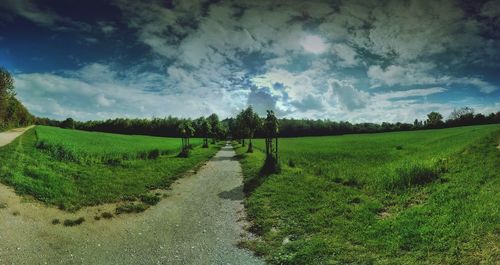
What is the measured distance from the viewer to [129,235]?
1012 centimetres

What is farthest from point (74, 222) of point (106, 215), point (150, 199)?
point (150, 199)

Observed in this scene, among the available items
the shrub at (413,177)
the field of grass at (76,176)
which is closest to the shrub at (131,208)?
the field of grass at (76,176)

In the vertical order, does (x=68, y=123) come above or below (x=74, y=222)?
above

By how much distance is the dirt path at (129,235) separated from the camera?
27.3 feet

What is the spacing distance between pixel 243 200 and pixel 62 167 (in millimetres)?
12526

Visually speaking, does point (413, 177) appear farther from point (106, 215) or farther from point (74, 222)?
point (74, 222)

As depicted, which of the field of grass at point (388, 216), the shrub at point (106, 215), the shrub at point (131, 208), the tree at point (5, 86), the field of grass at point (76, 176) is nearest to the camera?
the field of grass at point (388, 216)

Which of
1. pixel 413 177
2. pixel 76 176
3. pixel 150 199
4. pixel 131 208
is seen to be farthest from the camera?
pixel 76 176

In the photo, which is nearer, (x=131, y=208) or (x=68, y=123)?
(x=131, y=208)

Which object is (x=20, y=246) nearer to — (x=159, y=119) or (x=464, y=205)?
(x=464, y=205)

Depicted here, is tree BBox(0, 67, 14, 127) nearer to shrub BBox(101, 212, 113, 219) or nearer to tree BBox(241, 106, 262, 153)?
tree BBox(241, 106, 262, 153)

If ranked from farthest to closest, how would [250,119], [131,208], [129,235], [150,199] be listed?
[250,119], [150,199], [131,208], [129,235]

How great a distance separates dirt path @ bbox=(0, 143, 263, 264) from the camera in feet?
27.3

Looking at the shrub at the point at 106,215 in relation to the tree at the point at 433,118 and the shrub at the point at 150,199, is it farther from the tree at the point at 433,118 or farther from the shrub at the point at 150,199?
the tree at the point at 433,118
